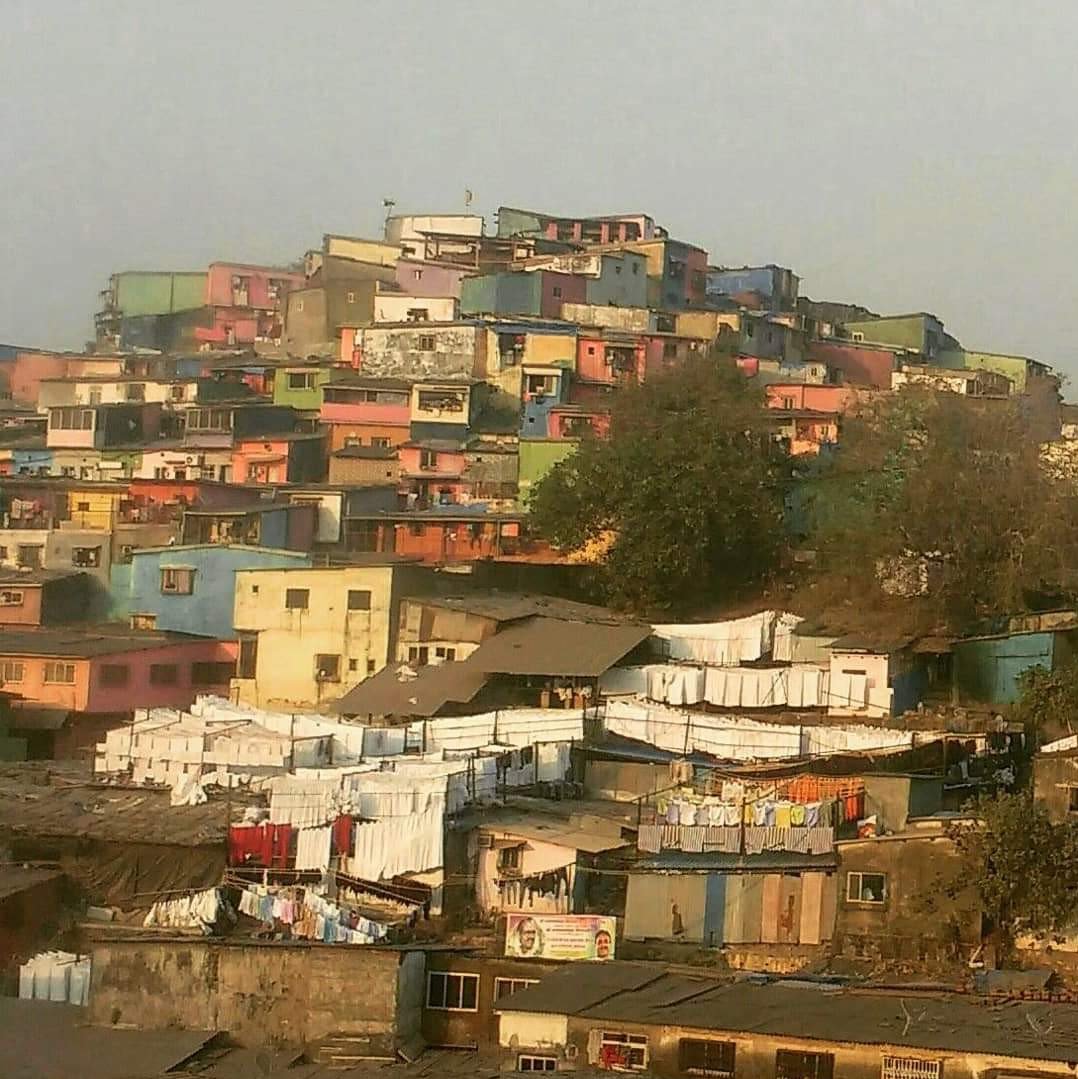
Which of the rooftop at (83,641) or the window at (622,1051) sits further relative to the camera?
the rooftop at (83,641)

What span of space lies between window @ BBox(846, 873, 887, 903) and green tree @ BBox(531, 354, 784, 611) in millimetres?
12043

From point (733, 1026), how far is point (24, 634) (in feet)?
67.3

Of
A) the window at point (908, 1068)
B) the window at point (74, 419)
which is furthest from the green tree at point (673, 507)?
the window at point (908, 1068)

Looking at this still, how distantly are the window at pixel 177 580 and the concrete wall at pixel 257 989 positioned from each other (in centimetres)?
1729

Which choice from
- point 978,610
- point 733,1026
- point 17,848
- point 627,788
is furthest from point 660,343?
point 733,1026

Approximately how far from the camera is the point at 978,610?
28.2 metres

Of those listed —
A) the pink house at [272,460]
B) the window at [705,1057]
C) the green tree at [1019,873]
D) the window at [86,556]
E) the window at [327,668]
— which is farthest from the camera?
the pink house at [272,460]

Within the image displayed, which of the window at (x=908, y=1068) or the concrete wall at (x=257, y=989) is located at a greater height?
the window at (x=908, y=1068)

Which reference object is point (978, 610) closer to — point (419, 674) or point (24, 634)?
point (419, 674)

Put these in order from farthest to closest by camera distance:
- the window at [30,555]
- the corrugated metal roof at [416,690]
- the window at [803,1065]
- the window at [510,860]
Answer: the window at [30,555], the corrugated metal roof at [416,690], the window at [510,860], the window at [803,1065]

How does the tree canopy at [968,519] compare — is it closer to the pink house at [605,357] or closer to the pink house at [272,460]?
the pink house at [605,357]

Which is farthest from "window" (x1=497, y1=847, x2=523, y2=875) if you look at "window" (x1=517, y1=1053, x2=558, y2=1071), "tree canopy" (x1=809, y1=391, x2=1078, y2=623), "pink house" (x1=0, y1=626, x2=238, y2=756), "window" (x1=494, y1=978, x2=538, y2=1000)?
"pink house" (x1=0, y1=626, x2=238, y2=756)

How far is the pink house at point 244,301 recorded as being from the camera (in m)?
52.5

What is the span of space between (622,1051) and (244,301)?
41.8m
